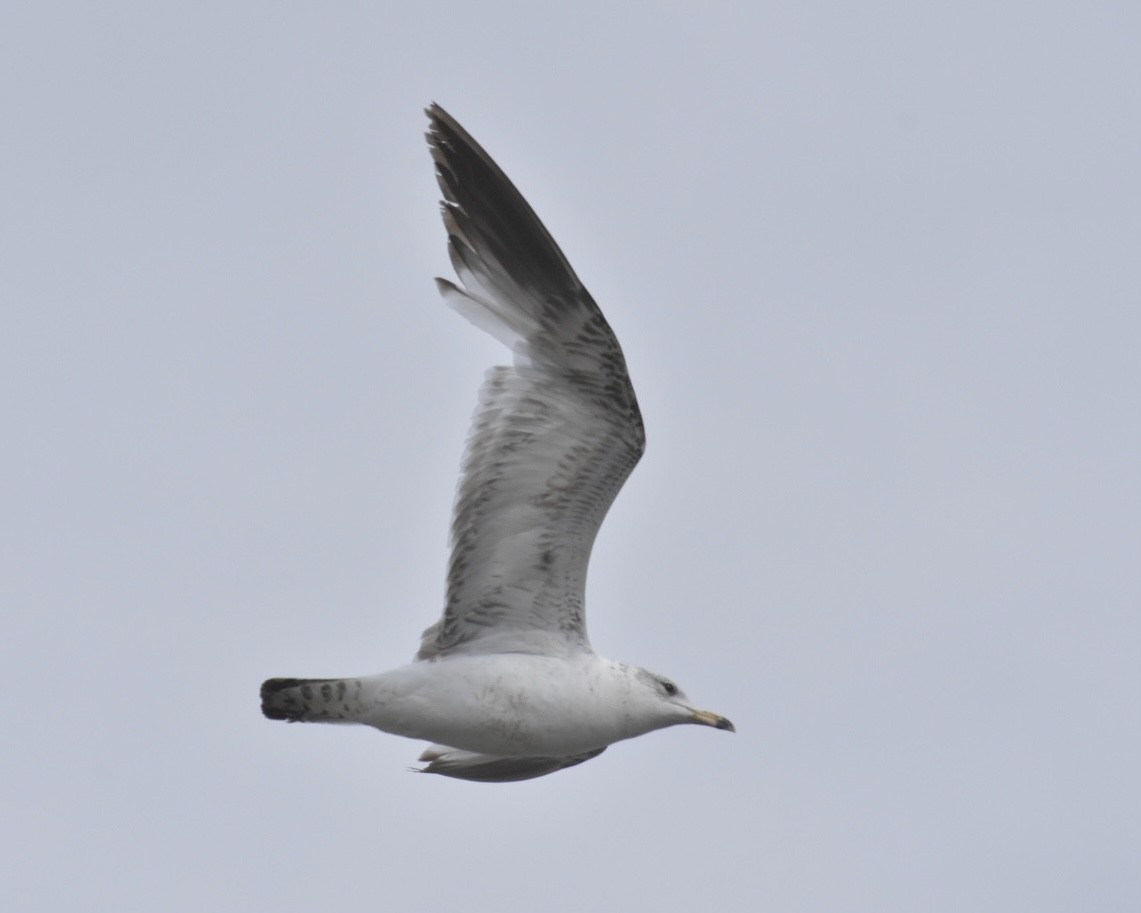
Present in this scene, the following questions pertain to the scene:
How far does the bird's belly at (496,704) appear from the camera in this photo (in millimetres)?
13031

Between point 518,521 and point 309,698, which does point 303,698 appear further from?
point 518,521

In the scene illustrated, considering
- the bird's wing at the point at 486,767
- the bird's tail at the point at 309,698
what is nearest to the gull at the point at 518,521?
the bird's tail at the point at 309,698

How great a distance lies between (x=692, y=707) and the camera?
549 inches

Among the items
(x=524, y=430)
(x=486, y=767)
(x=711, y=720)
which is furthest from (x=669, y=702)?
(x=524, y=430)

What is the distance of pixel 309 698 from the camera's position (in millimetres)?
12930

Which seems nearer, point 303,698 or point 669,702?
point 303,698

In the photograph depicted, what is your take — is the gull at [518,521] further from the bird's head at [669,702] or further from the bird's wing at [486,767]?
the bird's wing at [486,767]

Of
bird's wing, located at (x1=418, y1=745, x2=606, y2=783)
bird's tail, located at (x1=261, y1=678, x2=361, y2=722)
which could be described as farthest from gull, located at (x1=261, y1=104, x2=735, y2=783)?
bird's wing, located at (x1=418, y1=745, x2=606, y2=783)

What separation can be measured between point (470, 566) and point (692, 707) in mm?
1854

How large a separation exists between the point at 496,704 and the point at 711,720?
5.67ft

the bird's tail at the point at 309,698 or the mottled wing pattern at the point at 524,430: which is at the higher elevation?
the mottled wing pattern at the point at 524,430

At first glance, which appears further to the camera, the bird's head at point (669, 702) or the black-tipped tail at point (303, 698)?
the bird's head at point (669, 702)

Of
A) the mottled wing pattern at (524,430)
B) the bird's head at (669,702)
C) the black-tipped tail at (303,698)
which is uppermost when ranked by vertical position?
the mottled wing pattern at (524,430)

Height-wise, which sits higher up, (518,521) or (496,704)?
(518,521)
